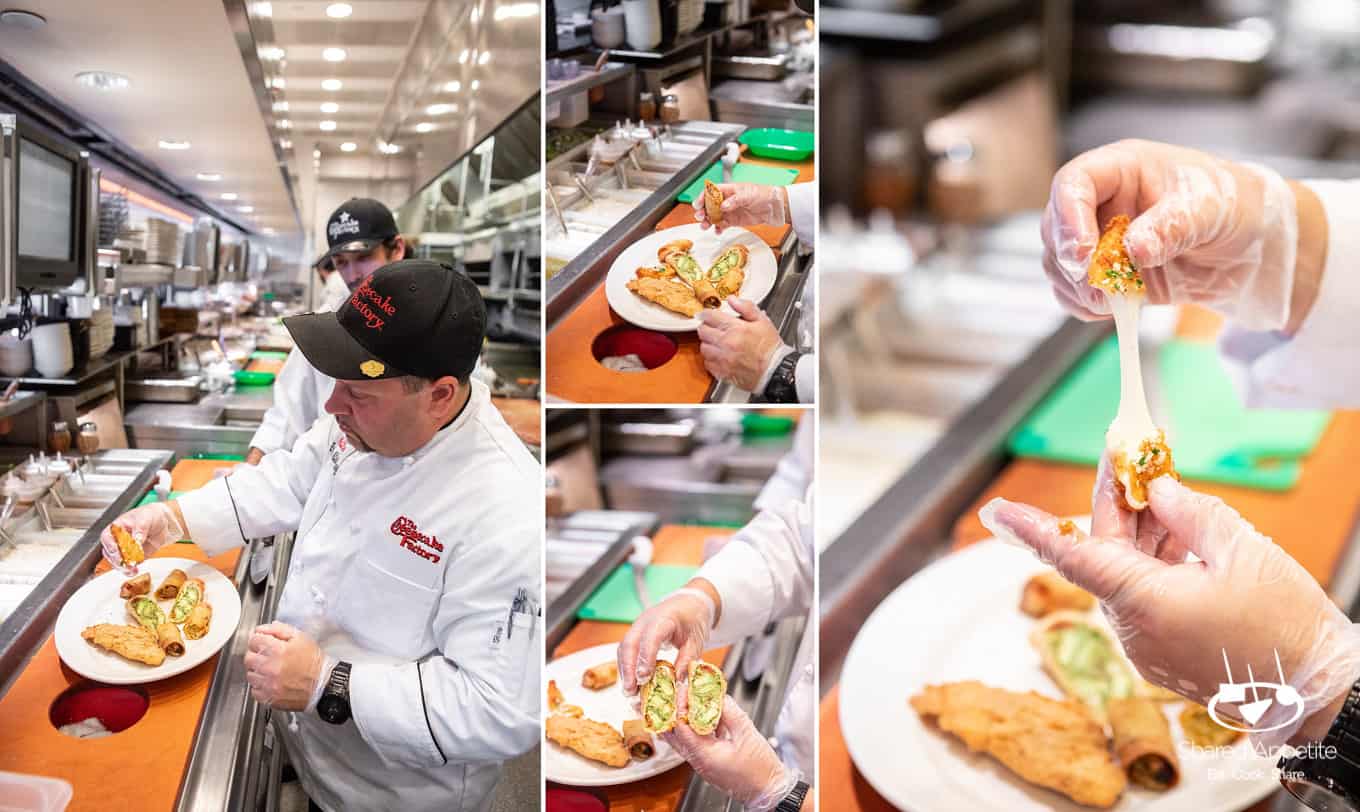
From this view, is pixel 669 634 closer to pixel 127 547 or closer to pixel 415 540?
pixel 415 540

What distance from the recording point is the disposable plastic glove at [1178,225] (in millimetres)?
1263

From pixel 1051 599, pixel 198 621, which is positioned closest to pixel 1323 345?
pixel 1051 599

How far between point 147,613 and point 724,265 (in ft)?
2.89

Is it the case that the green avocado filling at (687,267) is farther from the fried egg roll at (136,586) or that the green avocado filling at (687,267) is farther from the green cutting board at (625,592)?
the fried egg roll at (136,586)

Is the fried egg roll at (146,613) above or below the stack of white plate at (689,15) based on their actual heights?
below

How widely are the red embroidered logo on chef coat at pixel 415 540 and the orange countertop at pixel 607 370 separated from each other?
0.86 feet

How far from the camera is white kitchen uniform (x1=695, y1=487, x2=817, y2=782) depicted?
141 cm

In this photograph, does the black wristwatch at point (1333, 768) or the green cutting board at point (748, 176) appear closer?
the black wristwatch at point (1333, 768)

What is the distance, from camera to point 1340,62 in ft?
19.1

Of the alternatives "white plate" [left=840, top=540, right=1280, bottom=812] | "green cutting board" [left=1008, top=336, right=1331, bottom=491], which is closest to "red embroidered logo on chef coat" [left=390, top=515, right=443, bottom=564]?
"white plate" [left=840, top=540, right=1280, bottom=812]

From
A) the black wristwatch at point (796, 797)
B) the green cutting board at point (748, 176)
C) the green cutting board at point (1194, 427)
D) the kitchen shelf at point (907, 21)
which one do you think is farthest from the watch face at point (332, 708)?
the kitchen shelf at point (907, 21)

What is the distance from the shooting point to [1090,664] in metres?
1.51

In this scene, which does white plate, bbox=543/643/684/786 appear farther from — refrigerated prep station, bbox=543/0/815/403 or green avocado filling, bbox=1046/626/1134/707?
green avocado filling, bbox=1046/626/1134/707

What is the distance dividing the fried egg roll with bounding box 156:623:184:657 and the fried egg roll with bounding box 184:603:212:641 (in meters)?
0.01
